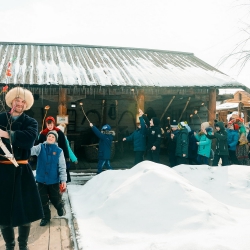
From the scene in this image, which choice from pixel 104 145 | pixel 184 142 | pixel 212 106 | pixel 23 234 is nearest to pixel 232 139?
pixel 184 142

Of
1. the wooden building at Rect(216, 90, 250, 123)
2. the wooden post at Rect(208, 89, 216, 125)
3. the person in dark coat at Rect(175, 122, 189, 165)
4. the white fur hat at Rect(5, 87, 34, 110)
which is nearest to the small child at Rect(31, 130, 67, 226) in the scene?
the white fur hat at Rect(5, 87, 34, 110)

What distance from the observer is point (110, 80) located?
8.58 meters

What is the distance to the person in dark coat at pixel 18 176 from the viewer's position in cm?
274

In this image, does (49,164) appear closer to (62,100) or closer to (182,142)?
(182,142)

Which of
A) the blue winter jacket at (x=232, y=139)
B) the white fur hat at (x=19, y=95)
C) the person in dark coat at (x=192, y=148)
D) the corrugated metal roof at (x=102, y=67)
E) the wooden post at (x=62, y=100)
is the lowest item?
the person in dark coat at (x=192, y=148)

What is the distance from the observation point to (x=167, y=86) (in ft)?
28.3

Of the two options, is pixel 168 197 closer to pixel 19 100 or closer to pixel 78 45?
pixel 19 100

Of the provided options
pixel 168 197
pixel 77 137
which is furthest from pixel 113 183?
pixel 77 137

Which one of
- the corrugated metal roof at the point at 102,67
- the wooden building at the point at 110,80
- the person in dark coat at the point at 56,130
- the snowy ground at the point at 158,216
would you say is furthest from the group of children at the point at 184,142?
the snowy ground at the point at 158,216

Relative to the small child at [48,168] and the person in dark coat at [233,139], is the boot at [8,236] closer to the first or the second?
the small child at [48,168]

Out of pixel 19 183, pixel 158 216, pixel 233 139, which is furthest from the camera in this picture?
pixel 233 139

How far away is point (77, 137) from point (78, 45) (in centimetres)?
451

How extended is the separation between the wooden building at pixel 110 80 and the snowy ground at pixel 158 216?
3.94m

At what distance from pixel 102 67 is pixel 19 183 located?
25.3 feet
